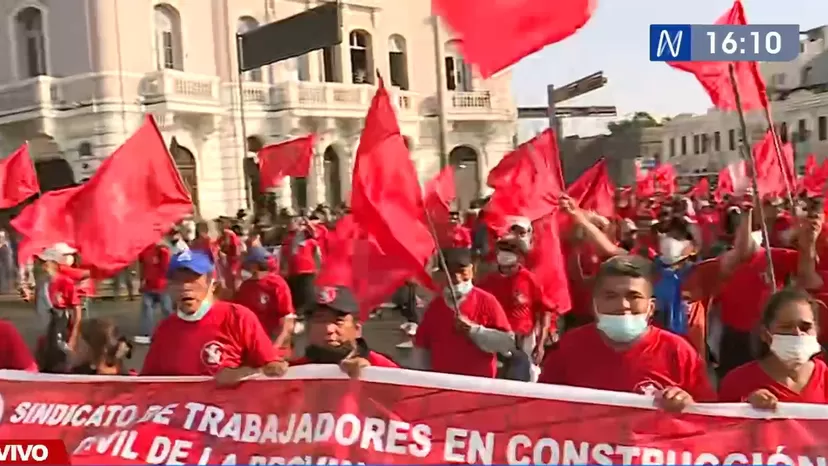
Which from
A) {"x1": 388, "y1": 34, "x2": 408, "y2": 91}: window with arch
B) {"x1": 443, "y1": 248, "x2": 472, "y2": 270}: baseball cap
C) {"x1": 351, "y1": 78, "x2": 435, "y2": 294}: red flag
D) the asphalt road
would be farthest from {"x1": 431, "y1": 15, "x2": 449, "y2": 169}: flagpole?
{"x1": 443, "y1": 248, "x2": 472, "y2": 270}: baseball cap

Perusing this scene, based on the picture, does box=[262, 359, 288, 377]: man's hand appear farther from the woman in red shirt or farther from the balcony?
the balcony

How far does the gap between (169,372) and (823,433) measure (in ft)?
7.57

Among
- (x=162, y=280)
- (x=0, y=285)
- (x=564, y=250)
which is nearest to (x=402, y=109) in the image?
(x=0, y=285)

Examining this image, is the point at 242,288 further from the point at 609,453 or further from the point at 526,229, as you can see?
the point at 609,453

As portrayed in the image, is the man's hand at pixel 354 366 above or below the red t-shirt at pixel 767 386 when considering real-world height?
above

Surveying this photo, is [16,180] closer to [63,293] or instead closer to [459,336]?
[63,293]

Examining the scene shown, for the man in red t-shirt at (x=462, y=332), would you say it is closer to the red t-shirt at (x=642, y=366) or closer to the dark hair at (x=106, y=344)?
the red t-shirt at (x=642, y=366)

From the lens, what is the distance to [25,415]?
3.49 metres

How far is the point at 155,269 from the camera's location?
8875 mm

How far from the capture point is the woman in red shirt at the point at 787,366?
2863 millimetres

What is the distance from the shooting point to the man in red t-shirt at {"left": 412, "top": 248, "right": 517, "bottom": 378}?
4062 mm

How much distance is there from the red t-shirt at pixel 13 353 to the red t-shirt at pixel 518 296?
2264 mm

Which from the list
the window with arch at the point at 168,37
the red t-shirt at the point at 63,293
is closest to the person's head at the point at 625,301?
the red t-shirt at the point at 63,293

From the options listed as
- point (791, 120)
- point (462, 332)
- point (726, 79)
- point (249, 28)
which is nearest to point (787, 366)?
point (462, 332)
